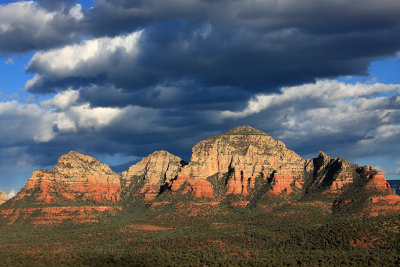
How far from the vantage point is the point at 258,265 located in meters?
178

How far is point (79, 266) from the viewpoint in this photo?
182500mm

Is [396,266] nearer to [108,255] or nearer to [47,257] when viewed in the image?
[108,255]

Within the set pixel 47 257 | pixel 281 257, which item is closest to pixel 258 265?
pixel 281 257

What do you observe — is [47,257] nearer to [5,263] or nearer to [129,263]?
[5,263]

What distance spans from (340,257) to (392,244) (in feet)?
75.1

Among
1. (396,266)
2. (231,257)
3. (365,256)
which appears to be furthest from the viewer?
(231,257)

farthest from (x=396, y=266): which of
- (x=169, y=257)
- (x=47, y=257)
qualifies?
(x=47, y=257)

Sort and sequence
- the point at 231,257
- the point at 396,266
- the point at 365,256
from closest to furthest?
the point at 396,266, the point at 365,256, the point at 231,257

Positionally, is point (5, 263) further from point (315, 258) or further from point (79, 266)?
point (315, 258)

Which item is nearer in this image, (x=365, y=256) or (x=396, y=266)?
(x=396, y=266)

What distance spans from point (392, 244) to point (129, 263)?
84126 mm

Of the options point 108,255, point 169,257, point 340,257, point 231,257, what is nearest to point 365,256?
point 340,257

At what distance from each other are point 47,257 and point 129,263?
29845 mm

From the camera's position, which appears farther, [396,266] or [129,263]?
[129,263]
